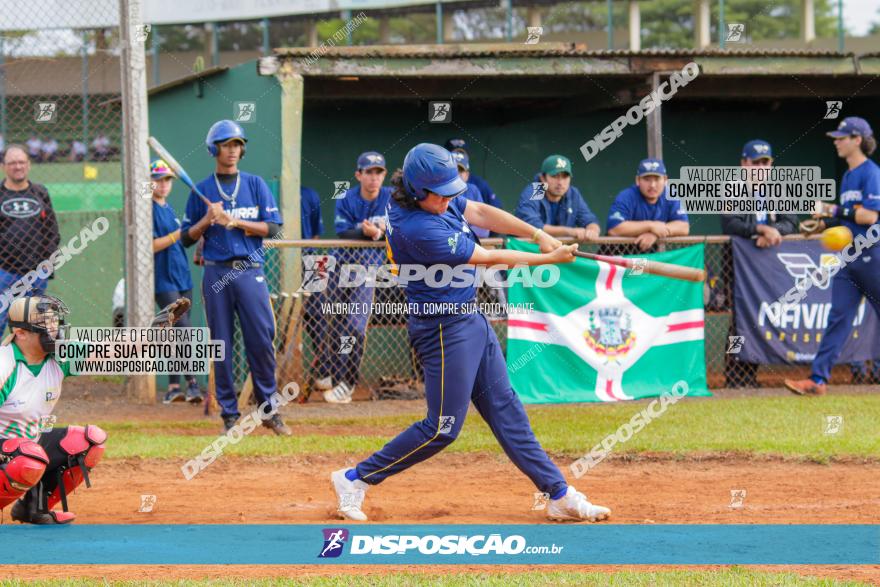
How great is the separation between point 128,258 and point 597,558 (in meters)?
6.94

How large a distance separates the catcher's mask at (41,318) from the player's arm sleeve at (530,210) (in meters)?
5.77

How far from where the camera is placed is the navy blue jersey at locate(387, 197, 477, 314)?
19.7ft

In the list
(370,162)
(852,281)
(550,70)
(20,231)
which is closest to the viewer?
(852,281)

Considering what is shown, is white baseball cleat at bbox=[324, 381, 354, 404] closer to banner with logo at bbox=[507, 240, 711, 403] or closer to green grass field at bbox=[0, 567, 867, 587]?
banner with logo at bbox=[507, 240, 711, 403]

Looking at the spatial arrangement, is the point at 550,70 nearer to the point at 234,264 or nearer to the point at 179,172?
the point at 179,172

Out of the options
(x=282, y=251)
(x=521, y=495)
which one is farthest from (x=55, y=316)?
(x=282, y=251)

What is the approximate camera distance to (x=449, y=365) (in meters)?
6.20

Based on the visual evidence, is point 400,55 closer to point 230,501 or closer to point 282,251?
point 282,251

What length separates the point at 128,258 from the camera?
11016mm

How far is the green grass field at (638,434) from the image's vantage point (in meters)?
8.49

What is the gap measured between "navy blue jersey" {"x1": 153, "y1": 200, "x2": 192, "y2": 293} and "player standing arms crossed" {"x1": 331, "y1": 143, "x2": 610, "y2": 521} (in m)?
5.35
